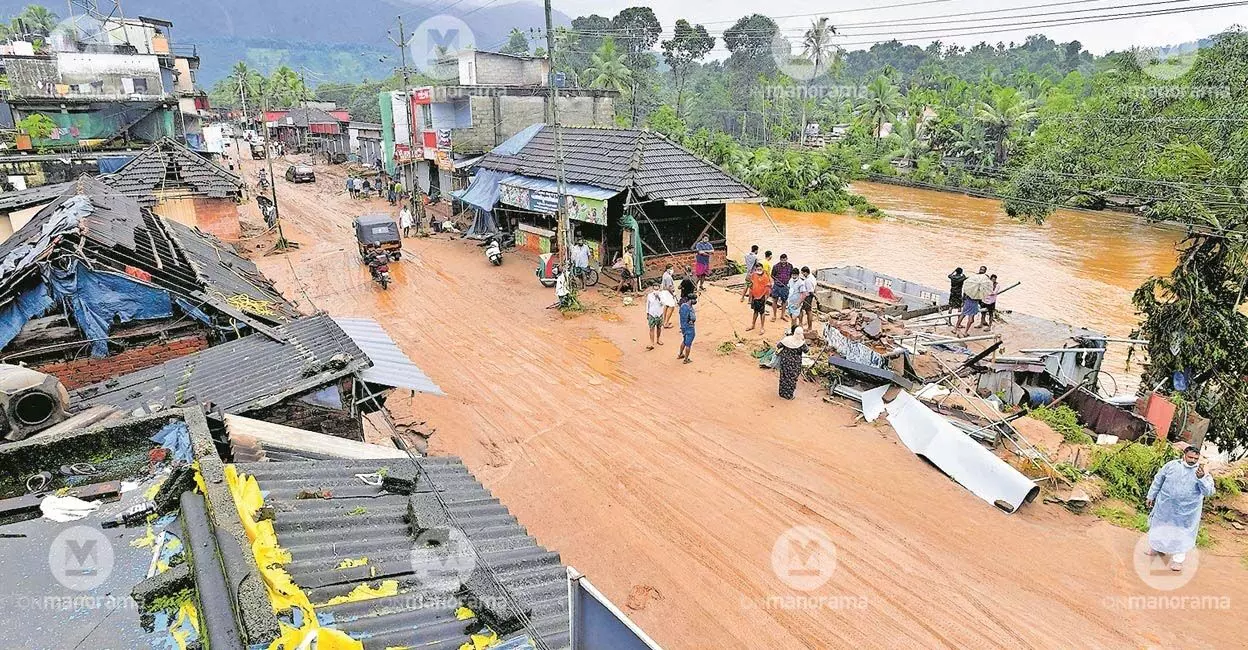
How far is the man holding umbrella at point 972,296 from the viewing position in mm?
13719

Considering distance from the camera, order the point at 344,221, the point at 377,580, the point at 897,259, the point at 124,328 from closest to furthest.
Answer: the point at 377,580 < the point at 124,328 < the point at 897,259 < the point at 344,221

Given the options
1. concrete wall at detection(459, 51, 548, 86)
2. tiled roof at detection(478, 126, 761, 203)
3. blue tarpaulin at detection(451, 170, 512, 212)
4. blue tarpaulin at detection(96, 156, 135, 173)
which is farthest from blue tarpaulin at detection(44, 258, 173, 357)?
concrete wall at detection(459, 51, 548, 86)

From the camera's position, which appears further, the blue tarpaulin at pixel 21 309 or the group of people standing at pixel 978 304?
the group of people standing at pixel 978 304

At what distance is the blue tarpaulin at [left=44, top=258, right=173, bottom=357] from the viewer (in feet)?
26.0

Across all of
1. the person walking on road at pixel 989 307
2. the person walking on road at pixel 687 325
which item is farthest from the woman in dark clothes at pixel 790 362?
the person walking on road at pixel 989 307

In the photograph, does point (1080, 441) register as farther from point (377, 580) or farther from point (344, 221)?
point (344, 221)

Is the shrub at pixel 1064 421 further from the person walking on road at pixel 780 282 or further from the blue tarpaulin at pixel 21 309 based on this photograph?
the blue tarpaulin at pixel 21 309

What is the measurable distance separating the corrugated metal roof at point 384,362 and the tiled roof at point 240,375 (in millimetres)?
197

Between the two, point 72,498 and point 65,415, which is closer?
point 72,498

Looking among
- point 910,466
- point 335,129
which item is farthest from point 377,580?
point 335,129

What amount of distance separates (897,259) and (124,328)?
25521 mm

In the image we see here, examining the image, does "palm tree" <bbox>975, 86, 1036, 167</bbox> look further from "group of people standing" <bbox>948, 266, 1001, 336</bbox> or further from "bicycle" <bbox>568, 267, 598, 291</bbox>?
"bicycle" <bbox>568, 267, 598, 291</bbox>

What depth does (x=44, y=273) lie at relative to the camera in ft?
25.5

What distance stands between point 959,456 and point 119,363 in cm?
1117
